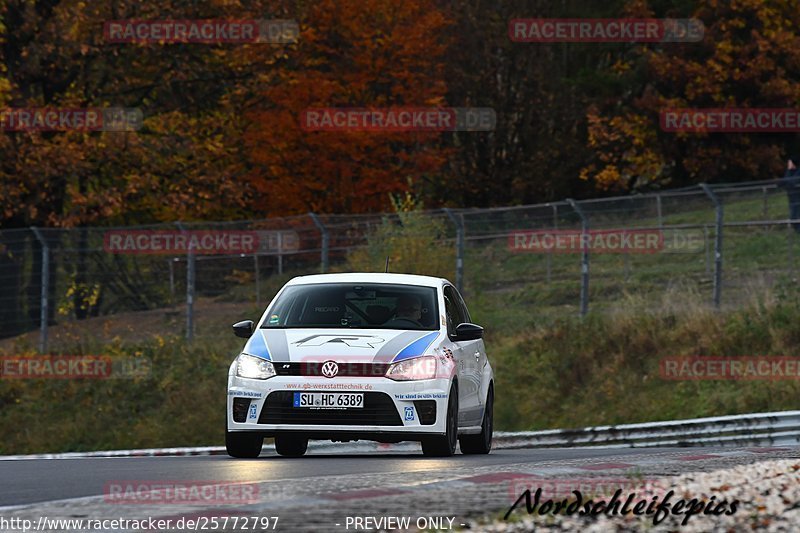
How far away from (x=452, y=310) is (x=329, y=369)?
2.24 m

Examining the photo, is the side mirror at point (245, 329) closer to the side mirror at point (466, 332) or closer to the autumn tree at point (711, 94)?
the side mirror at point (466, 332)

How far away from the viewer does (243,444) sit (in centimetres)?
1492

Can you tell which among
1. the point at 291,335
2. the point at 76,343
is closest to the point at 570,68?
the point at 76,343

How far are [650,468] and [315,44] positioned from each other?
29.4 metres

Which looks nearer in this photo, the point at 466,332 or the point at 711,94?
the point at 466,332

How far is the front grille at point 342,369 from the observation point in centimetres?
1441

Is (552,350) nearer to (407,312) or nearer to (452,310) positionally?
(452,310)

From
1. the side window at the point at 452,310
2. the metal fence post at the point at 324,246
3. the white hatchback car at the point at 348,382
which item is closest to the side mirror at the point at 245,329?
the white hatchback car at the point at 348,382

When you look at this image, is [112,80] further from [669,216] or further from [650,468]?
[650,468]

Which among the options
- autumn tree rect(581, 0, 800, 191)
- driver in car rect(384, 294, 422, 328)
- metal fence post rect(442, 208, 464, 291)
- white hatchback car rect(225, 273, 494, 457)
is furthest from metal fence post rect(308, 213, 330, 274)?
autumn tree rect(581, 0, 800, 191)

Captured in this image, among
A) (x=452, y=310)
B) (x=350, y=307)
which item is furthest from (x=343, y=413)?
(x=452, y=310)

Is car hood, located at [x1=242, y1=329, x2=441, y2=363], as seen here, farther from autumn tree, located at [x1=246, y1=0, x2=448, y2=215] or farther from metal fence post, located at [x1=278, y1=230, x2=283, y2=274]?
autumn tree, located at [x1=246, y1=0, x2=448, y2=215]

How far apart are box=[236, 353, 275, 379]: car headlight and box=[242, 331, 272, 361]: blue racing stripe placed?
37mm

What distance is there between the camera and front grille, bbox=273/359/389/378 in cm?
1441
